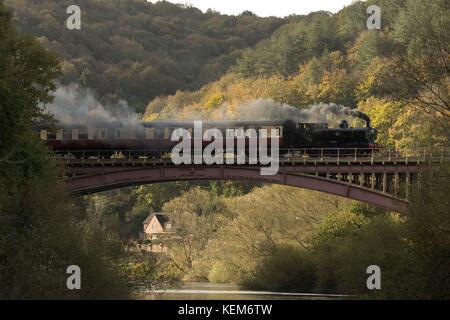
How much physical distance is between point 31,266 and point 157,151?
3670 cm

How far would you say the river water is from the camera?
68.8m

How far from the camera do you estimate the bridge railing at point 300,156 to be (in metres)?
75.8

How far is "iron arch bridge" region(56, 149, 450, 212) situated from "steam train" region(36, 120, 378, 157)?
72 cm

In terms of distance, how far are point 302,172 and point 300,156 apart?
114 inches

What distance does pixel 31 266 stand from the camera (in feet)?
151

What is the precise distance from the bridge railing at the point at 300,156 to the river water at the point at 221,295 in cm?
886

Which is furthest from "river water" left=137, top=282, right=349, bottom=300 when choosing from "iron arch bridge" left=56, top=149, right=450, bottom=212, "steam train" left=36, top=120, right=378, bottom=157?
"steam train" left=36, top=120, right=378, bottom=157

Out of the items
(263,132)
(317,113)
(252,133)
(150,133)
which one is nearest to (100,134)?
(150,133)

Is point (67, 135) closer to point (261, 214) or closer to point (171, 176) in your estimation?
point (171, 176)

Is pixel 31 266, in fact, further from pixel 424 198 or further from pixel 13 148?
pixel 424 198

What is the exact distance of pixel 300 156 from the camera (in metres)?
79.4

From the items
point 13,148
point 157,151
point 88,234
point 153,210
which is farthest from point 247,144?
point 153,210

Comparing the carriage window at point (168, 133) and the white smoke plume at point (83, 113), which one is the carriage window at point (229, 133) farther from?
the white smoke plume at point (83, 113)

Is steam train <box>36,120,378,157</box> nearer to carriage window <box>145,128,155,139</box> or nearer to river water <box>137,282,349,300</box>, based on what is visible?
carriage window <box>145,128,155,139</box>
